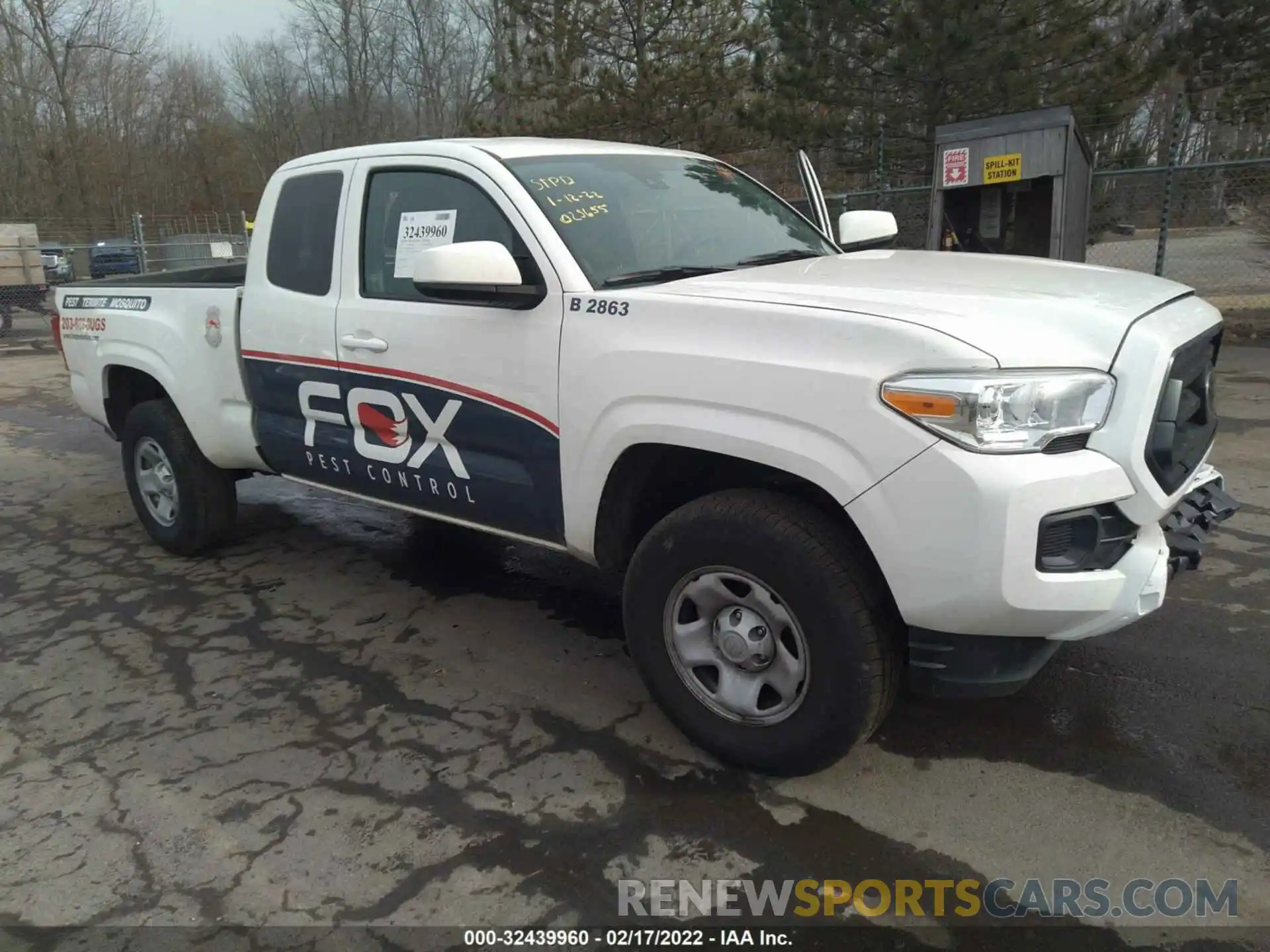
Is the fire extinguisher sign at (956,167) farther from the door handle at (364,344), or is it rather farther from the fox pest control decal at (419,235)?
the door handle at (364,344)

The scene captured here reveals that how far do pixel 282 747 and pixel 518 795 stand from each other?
91 centimetres

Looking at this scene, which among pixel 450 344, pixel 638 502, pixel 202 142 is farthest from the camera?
pixel 202 142

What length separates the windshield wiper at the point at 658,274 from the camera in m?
3.26

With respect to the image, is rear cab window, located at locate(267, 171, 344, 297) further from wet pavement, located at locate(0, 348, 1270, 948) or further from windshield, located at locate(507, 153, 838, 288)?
wet pavement, located at locate(0, 348, 1270, 948)

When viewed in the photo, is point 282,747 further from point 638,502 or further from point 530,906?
point 638,502

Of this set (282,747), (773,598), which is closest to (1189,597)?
(773,598)

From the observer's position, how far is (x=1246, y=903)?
2.38 m

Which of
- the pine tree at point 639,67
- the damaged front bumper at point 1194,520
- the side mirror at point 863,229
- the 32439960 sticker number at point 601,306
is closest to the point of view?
the damaged front bumper at point 1194,520

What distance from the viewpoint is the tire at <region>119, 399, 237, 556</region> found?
490cm

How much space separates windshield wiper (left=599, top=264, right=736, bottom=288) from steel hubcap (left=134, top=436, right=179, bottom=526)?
2.99 m

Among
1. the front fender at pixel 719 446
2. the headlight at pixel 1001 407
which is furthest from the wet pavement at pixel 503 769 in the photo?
the headlight at pixel 1001 407

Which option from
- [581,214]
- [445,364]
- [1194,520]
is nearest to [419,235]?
[445,364]

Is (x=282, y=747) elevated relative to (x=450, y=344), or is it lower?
lower

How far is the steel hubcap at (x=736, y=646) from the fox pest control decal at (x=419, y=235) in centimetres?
170
